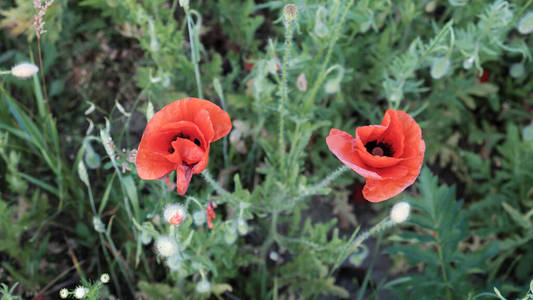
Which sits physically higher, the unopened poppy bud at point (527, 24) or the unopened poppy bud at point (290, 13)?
the unopened poppy bud at point (290, 13)

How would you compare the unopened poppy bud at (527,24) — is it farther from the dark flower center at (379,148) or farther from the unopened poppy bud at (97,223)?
the unopened poppy bud at (97,223)

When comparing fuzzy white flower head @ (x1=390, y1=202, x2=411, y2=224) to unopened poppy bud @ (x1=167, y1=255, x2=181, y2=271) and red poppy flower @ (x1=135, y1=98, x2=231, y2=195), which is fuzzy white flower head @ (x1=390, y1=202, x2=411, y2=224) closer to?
red poppy flower @ (x1=135, y1=98, x2=231, y2=195)

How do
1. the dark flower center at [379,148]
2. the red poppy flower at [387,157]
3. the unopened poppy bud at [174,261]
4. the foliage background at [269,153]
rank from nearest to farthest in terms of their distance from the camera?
1. the red poppy flower at [387,157]
2. the dark flower center at [379,148]
3. the unopened poppy bud at [174,261]
4. the foliage background at [269,153]

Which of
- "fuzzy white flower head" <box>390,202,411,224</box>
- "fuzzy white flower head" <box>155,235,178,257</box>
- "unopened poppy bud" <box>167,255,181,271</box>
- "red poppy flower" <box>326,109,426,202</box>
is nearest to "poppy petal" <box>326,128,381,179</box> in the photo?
"red poppy flower" <box>326,109,426,202</box>

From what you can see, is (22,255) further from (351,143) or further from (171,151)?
(351,143)

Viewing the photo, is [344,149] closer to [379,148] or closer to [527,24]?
[379,148]

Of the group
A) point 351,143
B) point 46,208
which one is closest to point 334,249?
point 351,143

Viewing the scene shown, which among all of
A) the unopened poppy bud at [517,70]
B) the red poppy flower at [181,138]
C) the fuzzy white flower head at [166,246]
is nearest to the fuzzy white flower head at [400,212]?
the red poppy flower at [181,138]

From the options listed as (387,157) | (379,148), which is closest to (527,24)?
(379,148)
